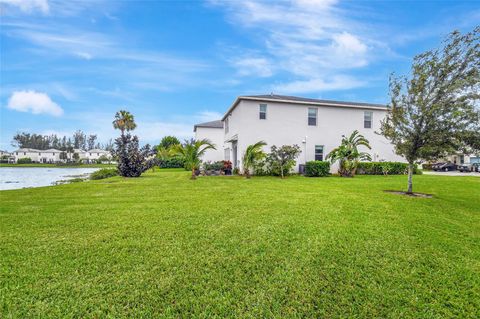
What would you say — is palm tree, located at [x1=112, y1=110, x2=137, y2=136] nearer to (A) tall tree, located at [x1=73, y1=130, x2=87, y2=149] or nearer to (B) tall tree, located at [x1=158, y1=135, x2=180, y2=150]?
(B) tall tree, located at [x1=158, y1=135, x2=180, y2=150]

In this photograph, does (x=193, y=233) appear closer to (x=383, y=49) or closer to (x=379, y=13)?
(x=379, y=13)

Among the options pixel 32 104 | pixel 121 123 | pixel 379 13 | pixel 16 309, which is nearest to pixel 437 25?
pixel 379 13

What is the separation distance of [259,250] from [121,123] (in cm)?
4020

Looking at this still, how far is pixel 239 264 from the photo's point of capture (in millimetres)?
3512

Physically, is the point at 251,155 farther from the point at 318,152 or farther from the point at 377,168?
the point at 377,168

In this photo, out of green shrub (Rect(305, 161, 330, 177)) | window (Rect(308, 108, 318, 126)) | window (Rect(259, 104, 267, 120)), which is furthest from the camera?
window (Rect(308, 108, 318, 126))

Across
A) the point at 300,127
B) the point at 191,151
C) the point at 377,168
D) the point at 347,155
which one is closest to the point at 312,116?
the point at 300,127

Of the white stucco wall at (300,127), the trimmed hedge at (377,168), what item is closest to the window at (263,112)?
the white stucco wall at (300,127)

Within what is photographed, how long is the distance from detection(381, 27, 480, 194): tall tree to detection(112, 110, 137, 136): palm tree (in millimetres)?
38041

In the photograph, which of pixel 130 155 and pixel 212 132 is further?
pixel 212 132

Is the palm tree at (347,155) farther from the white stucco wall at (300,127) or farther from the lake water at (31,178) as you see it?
the lake water at (31,178)

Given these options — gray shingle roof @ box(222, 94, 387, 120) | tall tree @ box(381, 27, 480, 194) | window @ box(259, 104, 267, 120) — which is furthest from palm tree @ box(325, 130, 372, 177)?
tall tree @ box(381, 27, 480, 194)

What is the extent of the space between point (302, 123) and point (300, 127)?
0.36 m

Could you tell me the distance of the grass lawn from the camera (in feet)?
8.91
